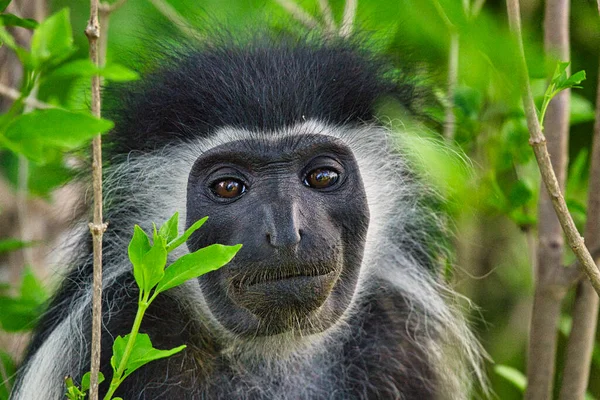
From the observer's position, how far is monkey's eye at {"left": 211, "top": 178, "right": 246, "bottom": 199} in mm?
2703

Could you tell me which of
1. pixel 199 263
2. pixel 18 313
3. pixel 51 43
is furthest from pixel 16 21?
pixel 18 313

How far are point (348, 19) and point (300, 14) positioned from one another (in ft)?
1.37

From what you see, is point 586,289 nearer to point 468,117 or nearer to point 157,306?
point 468,117

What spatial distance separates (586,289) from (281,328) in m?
1.10

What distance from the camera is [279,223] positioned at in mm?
2420

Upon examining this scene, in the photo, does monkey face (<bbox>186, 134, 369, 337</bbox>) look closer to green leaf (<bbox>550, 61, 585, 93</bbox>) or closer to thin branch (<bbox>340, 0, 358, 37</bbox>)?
thin branch (<bbox>340, 0, 358, 37</bbox>)

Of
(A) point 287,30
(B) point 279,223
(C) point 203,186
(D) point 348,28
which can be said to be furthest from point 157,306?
(D) point 348,28

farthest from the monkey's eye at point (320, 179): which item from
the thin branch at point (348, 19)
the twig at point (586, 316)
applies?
the twig at point (586, 316)

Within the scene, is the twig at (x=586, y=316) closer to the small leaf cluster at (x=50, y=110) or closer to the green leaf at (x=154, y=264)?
the green leaf at (x=154, y=264)

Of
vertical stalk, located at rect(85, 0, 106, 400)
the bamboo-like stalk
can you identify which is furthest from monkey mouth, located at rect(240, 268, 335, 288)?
the bamboo-like stalk

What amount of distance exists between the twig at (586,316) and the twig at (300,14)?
3.81 feet

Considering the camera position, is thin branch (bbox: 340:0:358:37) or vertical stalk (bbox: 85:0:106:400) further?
thin branch (bbox: 340:0:358:37)

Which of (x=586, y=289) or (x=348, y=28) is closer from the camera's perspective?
(x=586, y=289)

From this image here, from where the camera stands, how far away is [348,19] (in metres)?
3.32
